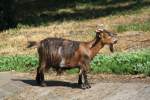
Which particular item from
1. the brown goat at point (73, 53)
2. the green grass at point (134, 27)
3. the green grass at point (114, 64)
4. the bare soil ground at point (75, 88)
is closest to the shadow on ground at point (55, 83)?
the bare soil ground at point (75, 88)

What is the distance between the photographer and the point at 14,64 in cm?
1625

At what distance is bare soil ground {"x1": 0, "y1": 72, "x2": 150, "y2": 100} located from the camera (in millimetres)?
→ 11703

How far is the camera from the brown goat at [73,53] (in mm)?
12352

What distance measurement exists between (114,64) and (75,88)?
2241 millimetres

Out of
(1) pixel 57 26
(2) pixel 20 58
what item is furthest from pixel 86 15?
(2) pixel 20 58

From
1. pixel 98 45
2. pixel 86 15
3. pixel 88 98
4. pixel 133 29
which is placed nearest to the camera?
pixel 88 98

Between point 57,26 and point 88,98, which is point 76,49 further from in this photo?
point 57,26

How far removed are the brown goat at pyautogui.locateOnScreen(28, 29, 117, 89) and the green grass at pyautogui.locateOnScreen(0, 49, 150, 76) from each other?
1696 mm

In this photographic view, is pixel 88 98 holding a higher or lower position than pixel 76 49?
lower

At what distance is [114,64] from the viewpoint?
47.6ft

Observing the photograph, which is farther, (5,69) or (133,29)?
(133,29)

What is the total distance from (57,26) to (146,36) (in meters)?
6.86

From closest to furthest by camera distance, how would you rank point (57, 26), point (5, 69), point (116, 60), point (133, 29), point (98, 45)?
point (98, 45), point (116, 60), point (5, 69), point (133, 29), point (57, 26)

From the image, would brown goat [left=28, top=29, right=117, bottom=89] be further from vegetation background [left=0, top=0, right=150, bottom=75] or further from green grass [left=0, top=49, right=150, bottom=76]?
green grass [left=0, top=49, right=150, bottom=76]
